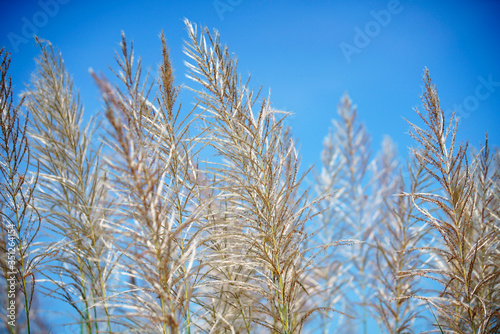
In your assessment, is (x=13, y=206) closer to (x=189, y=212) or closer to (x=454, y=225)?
(x=189, y=212)

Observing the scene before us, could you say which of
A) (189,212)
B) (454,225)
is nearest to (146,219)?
(189,212)

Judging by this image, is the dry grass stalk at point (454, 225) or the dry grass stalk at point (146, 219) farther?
the dry grass stalk at point (454, 225)

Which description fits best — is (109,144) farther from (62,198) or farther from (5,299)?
(5,299)

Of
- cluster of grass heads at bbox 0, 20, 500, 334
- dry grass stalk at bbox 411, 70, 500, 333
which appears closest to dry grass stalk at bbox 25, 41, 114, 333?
cluster of grass heads at bbox 0, 20, 500, 334

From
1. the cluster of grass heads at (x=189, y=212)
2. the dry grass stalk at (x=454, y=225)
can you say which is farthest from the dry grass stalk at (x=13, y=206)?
the dry grass stalk at (x=454, y=225)

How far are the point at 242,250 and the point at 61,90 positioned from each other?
2454mm

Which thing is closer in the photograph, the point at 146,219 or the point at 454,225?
the point at 146,219

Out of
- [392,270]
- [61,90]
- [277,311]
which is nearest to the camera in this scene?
[277,311]

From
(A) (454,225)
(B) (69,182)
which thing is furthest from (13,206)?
(A) (454,225)

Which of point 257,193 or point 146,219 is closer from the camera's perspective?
point 146,219

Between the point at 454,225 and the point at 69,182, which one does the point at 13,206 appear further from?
the point at 454,225

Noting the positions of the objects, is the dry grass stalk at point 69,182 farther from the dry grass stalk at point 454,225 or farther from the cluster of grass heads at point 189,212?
the dry grass stalk at point 454,225

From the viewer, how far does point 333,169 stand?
6.82 meters

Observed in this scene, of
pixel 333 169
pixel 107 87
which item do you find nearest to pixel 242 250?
pixel 107 87
